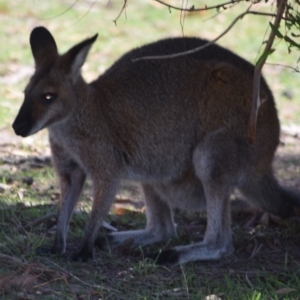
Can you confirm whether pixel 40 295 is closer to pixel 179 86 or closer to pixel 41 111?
pixel 41 111

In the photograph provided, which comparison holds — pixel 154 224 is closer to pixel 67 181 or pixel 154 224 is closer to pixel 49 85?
pixel 67 181

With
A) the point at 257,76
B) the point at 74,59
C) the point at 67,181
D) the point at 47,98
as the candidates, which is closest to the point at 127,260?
the point at 67,181

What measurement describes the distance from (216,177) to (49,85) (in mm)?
1097

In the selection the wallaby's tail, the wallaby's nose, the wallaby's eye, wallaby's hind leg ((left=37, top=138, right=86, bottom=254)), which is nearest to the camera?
the wallaby's nose

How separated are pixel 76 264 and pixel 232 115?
49.5 inches

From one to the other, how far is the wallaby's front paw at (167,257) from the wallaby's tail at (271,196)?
0.64 metres

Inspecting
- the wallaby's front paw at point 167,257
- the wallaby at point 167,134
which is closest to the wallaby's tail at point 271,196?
the wallaby at point 167,134

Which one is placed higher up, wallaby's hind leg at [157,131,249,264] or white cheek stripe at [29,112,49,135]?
white cheek stripe at [29,112,49,135]

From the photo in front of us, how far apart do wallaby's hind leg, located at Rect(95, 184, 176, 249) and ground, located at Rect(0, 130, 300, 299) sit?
Answer: 3.1 inches

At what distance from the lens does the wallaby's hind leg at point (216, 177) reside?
15.5ft

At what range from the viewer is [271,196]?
5043 millimetres

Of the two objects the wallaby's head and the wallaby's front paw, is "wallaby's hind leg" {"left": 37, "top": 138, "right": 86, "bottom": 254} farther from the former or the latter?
the wallaby's front paw

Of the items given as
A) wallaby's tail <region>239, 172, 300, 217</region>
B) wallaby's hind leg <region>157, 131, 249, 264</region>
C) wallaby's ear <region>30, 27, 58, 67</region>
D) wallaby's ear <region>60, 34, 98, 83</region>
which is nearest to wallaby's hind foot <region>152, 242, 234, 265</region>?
wallaby's hind leg <region>157, 131, 249, 264</region>

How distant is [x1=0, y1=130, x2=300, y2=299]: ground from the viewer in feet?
13.1
